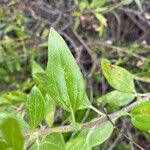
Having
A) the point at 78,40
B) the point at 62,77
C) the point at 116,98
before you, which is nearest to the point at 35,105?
the point at 62,77

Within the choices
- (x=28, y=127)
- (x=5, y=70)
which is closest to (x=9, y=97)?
(x=28, y=127)

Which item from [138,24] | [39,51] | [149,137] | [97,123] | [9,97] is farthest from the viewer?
[138,24]

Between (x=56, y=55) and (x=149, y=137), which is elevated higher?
(x=56, y=55)

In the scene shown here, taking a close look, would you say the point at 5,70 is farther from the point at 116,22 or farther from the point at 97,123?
the point at 97,123

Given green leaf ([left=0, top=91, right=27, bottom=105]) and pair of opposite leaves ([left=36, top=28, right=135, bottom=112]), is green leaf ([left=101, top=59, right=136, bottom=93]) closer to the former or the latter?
pair of opposite leaves ([left=36, top=28, right=135, bottom=112])

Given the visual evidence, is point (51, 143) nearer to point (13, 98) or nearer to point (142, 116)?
point (142, 116)

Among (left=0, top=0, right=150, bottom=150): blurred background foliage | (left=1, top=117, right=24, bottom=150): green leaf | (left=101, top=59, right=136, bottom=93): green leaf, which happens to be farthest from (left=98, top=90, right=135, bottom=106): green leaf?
(left=1, top=117, right=24, bottom=150): green leaf
